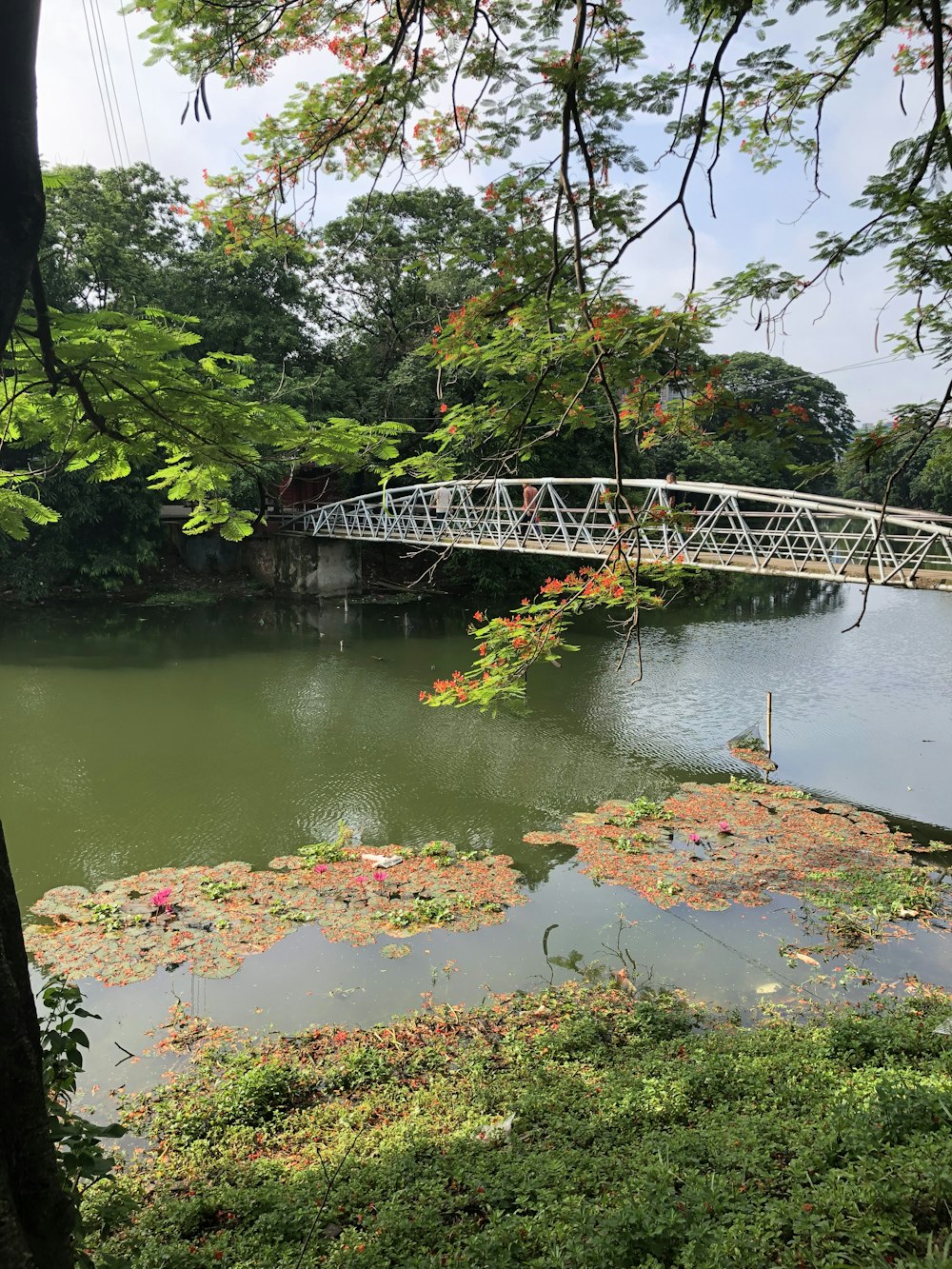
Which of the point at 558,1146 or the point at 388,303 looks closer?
the point at 558,1146

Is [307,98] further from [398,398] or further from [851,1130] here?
[398,398]

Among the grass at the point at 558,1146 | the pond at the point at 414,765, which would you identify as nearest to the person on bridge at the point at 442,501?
the pond at the point at 414,765

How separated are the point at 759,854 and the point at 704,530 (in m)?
3.83

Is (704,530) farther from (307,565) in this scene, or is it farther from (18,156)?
(307,565)

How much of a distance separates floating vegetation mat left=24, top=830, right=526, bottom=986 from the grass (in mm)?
1025

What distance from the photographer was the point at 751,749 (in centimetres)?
815

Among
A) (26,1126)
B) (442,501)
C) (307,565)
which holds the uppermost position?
(442,501)

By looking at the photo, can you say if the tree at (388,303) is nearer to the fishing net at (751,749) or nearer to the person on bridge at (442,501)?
the person on bridge at (442,501)

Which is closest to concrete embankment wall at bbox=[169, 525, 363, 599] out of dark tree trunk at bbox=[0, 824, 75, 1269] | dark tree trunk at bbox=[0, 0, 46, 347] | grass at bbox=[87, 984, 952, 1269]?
grass at bbox=[87, 984, 952, 1269]

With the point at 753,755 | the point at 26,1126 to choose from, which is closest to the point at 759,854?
the point at 753,755

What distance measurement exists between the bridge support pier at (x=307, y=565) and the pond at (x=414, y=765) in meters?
2.65

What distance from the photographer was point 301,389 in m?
14.7

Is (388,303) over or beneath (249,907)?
over

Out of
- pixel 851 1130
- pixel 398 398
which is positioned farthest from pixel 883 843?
pixel 398 398
